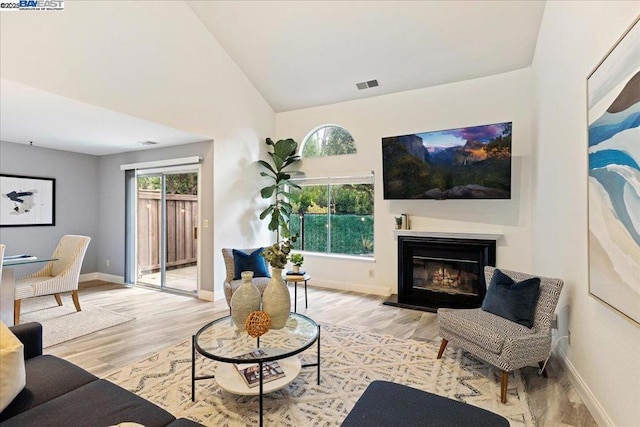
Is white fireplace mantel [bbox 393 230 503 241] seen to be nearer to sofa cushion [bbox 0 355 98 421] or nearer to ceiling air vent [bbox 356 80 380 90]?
ceiling air vent [bbox 356 80 380 90]

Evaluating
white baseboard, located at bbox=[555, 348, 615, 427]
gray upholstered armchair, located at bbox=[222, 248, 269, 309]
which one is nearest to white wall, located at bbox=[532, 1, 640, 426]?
white baseboard, located at bbox=[555, 348, 615, 427]

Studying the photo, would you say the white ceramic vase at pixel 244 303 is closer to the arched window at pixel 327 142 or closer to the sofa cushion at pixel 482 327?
the sofa cushion at pixel 482 327

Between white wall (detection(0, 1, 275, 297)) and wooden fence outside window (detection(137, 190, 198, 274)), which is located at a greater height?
white wall (detection(0, 1, 275, 297))

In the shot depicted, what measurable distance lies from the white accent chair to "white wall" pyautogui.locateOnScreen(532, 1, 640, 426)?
5291mm

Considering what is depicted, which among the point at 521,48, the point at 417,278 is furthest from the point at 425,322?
the point at 521,48

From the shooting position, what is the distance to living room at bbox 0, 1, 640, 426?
2334 mm

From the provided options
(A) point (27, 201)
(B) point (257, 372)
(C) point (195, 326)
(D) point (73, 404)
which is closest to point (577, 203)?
(B) point (257, 372)

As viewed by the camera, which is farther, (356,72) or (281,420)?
(356,72)

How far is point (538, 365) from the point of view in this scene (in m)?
2.75

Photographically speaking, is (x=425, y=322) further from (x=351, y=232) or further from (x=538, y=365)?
(x=351, y=232)

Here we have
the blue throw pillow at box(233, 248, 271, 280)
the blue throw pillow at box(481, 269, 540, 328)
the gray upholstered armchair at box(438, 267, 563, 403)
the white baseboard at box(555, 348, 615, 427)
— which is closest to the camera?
the white baseboard at box(555, 348, 615, 427)

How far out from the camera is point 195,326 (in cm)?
374

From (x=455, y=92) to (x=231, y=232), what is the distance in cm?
396

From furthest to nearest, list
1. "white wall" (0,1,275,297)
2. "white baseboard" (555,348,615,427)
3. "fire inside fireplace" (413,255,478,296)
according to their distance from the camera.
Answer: "fire inside fireplace" (413,255,478,296)
"white wall" (0,1,275,297)
"white baseboard" (555,348,615,427)
